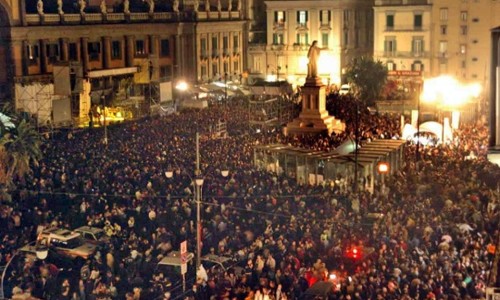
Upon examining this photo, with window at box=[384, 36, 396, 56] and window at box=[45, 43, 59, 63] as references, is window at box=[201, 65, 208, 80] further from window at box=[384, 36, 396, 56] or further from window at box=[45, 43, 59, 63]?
window at box=[45, 43, 59, 63]

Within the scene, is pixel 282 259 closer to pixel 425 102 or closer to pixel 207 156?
pixel 207 156

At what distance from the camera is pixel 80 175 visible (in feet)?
113

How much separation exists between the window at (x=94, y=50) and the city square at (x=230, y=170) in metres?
0.24

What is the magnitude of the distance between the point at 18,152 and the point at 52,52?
27.4 m

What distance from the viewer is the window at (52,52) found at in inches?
2500

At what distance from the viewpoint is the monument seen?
1885 inches

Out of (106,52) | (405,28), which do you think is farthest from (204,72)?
(405,28)

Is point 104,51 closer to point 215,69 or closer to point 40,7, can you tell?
point 40,7

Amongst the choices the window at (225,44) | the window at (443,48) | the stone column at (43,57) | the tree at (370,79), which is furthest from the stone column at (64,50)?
the window at (443,48)

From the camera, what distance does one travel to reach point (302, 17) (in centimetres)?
8475

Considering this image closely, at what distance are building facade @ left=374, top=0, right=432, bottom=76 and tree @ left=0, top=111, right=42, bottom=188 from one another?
140ft

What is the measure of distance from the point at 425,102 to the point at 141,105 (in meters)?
20.8

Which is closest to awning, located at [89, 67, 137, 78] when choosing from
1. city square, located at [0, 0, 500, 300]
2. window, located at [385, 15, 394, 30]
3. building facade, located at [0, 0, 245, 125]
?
building facade, located at [0, 0, 245, 125]

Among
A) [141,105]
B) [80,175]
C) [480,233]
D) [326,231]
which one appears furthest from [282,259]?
[141,105]
